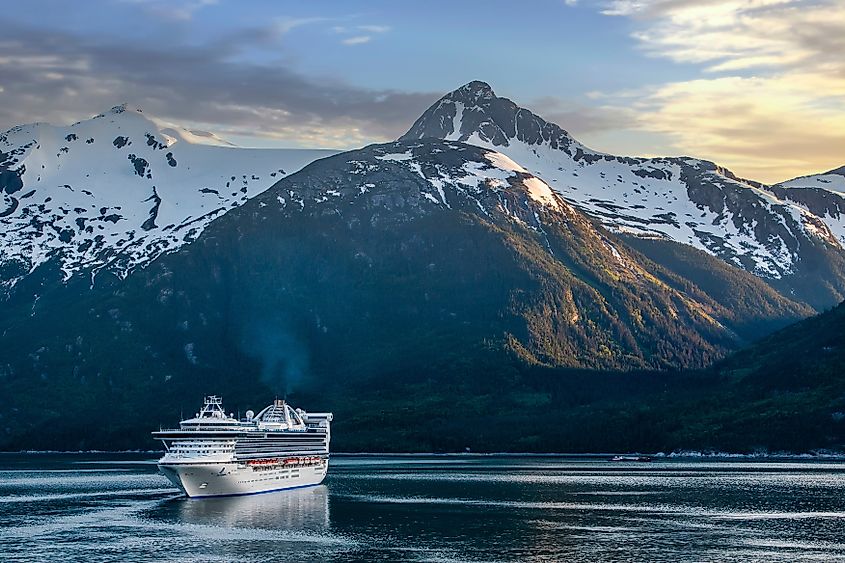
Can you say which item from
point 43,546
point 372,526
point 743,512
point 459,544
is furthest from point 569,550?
point 43,546

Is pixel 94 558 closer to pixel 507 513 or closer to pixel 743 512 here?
pixel 507 513

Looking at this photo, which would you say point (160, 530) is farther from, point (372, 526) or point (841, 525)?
point (841, 525)

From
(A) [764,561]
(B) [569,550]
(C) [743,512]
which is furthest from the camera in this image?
(C) [743,512]

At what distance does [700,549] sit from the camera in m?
150

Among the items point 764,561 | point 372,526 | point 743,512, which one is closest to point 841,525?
point 743,512

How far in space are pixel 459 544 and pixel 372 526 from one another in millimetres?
23024

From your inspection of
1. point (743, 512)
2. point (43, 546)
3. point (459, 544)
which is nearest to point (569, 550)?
point (459, 544)

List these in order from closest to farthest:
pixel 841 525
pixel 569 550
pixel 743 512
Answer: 1. pixel 569 550
2. pixel 841 525
3. pixel 743 512

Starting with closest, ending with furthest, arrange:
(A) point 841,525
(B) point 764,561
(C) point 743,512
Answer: (B) point 764,561 < (A) point 841,525 < (C) point 743,512

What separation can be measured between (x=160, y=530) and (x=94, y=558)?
84.2 feet

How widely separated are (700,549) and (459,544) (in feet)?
91.6

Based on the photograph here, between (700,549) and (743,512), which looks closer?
(700,549)

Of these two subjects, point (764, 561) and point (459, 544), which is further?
point (459, 544)

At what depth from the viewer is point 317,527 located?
175250 mm
